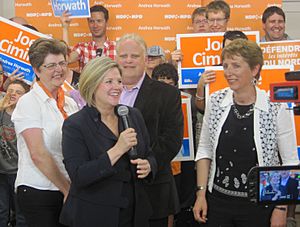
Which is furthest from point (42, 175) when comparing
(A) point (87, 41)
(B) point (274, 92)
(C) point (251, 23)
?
(C) point (251, 23)

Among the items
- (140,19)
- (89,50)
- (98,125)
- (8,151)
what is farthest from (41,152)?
(140,19)

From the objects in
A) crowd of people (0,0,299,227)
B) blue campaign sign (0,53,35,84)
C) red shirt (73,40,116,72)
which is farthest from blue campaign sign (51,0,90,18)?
crowd of people (0,0,299,227)

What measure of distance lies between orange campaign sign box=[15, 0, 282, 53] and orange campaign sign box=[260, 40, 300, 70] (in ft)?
4.86

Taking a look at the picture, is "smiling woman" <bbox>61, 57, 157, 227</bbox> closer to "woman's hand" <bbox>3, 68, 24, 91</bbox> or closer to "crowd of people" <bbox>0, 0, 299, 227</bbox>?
"crowd of people" <bbox>0, 0, 299, 227</bbox>

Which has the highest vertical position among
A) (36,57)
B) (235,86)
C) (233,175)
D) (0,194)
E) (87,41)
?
(87,41)

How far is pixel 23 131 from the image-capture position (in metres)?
3.10

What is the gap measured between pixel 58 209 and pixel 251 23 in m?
4.35

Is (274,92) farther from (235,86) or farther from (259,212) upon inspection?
(259,212)

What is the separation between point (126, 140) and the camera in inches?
105

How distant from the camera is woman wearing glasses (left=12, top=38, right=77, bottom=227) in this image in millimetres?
3084

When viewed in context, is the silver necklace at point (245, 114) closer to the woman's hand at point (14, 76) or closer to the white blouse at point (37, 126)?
the white blouse at point (37, 126)

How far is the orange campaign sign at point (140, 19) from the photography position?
6.70 metres

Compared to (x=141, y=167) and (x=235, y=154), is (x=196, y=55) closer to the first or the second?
(x=235, y=154)

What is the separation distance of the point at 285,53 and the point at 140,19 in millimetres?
2066
